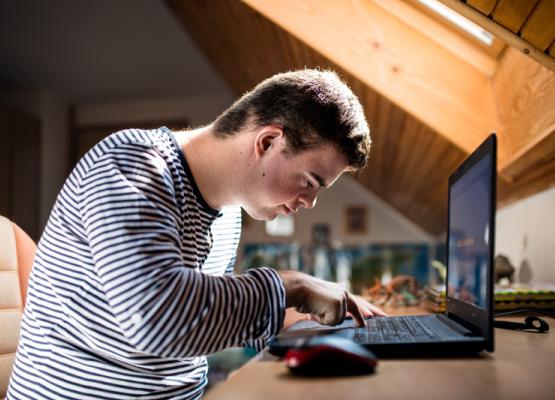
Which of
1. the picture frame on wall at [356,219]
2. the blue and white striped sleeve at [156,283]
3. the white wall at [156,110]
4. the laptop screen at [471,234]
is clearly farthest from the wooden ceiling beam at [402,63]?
the white wall at [156,110]

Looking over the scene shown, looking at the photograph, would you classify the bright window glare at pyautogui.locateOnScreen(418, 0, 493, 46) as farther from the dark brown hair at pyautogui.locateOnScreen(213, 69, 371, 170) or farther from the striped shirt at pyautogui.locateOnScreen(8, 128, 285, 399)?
the striped shirt at pyautogui.locateOnScreen(8, 128, 285, 399)

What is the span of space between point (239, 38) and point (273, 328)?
241 cm

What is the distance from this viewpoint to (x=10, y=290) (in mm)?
1192

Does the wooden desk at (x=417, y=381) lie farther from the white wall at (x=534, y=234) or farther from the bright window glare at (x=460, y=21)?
the bright window glare at (x=460, y=21)

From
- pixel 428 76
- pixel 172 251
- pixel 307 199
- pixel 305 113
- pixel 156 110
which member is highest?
pixel 156 110

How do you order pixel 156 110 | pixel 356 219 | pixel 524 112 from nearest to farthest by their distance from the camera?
pixel 524 112 → pixel 356 219 → pixel 156 110

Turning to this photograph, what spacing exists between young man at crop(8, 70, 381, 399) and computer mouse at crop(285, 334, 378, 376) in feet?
0.43

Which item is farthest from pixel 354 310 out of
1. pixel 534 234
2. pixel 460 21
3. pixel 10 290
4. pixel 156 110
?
pixel 156 110

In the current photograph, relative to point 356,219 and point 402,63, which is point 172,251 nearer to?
point 402,63

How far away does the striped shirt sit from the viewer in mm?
675

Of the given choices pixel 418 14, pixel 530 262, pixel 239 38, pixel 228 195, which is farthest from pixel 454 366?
pixel 239 38

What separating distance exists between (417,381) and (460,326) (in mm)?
342

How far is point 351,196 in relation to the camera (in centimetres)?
533

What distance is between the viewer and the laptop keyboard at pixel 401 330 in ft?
2.48
